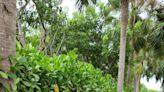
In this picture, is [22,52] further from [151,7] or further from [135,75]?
[135,75]

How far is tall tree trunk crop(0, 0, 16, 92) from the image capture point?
116 inches

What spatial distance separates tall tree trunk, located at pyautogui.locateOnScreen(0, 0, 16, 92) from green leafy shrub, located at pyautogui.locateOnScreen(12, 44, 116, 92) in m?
0.19

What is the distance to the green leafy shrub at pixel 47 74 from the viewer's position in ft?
11.9

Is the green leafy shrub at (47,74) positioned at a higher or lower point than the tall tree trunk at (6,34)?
lower

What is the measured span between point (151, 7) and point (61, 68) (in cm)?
1841

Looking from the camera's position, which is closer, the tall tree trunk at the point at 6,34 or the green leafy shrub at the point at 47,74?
the tall tree trunk at the point at 6,34

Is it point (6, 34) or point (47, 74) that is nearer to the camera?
point (6, 34)

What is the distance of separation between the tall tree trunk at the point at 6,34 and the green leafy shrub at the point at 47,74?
19cm

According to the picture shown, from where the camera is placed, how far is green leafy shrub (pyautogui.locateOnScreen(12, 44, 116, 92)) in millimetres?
3635

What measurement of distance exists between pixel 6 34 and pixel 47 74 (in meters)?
1.68

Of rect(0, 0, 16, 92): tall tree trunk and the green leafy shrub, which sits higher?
rect(0, 0, 16, 92): tall tree trunk

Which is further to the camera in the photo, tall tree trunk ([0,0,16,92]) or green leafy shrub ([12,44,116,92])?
green leafy shrub ([12,44,116,92])

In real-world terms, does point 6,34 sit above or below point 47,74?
above

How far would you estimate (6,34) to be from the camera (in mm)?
2988
